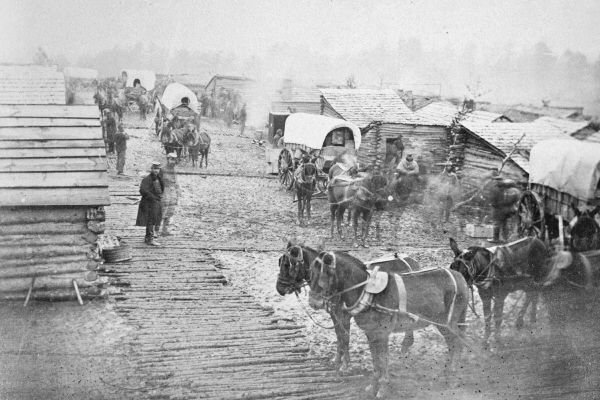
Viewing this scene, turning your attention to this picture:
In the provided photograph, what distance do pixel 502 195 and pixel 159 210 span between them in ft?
19.6

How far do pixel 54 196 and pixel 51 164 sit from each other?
2.17 feet

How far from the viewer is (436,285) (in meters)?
6.82

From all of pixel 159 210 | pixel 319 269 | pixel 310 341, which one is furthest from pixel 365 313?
pixel 159 210

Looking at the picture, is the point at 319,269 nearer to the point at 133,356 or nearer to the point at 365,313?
the point at 365,313

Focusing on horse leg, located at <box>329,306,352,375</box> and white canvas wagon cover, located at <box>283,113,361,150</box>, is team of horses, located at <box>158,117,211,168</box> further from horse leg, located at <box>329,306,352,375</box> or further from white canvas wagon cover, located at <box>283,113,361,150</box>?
horse leg, located at <box>329,306,352,375</box>

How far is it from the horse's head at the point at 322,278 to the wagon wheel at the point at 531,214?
383 centimetres

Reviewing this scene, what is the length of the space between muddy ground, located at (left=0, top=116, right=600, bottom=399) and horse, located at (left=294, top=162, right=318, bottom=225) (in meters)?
0.26

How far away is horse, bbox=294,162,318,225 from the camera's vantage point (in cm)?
1161

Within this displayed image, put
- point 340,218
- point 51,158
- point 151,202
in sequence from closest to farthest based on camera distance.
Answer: point 51,158 < point 151,202 < point 340,218

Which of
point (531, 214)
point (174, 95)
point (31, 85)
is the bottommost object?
point (531, 214)

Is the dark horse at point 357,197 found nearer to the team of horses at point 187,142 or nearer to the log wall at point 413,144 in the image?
the log wall at point 413,144

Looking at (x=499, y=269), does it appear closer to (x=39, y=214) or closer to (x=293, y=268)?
(x=293, y=268)

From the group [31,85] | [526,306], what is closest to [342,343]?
[526,306]

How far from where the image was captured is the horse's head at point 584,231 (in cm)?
819
